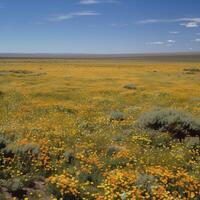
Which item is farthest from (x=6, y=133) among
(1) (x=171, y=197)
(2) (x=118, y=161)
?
(1) (x=171, y=197)

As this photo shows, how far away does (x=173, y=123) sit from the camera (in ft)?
53.9

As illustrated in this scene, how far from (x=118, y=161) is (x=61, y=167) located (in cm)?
186

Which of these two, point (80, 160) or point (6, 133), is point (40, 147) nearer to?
point (80, 160)

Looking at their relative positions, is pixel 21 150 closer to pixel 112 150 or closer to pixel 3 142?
pixel 3 142

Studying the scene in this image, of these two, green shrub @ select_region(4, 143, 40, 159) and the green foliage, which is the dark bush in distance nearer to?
the green foliage

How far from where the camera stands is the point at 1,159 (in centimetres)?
1173

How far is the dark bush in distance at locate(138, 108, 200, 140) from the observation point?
633 inches

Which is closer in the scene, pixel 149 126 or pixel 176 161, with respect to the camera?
pixel 176 161

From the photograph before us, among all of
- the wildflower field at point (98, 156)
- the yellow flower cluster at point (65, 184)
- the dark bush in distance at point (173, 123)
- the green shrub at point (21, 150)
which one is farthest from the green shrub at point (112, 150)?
the dark bush in distance at point (173, 123)

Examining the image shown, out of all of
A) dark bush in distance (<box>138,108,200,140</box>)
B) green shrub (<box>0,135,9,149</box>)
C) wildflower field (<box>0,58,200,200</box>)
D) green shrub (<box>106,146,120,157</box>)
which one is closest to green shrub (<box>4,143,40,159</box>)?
wildflower field (<box>0,58,200,200</box>)

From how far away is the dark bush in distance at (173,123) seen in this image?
1608 centimetres

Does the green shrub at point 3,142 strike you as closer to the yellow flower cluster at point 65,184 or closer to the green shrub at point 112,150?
the yellow flower cluster at point 65,184

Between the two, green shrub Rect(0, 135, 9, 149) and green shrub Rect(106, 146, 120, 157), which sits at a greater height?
green shrub Rect(0, 135, 9, 149)

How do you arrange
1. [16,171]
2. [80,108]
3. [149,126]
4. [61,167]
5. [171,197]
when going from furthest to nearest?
1. [80,108]
2. [149,126]
3. [61,167]
4. [16,171]
5. [171,197]
